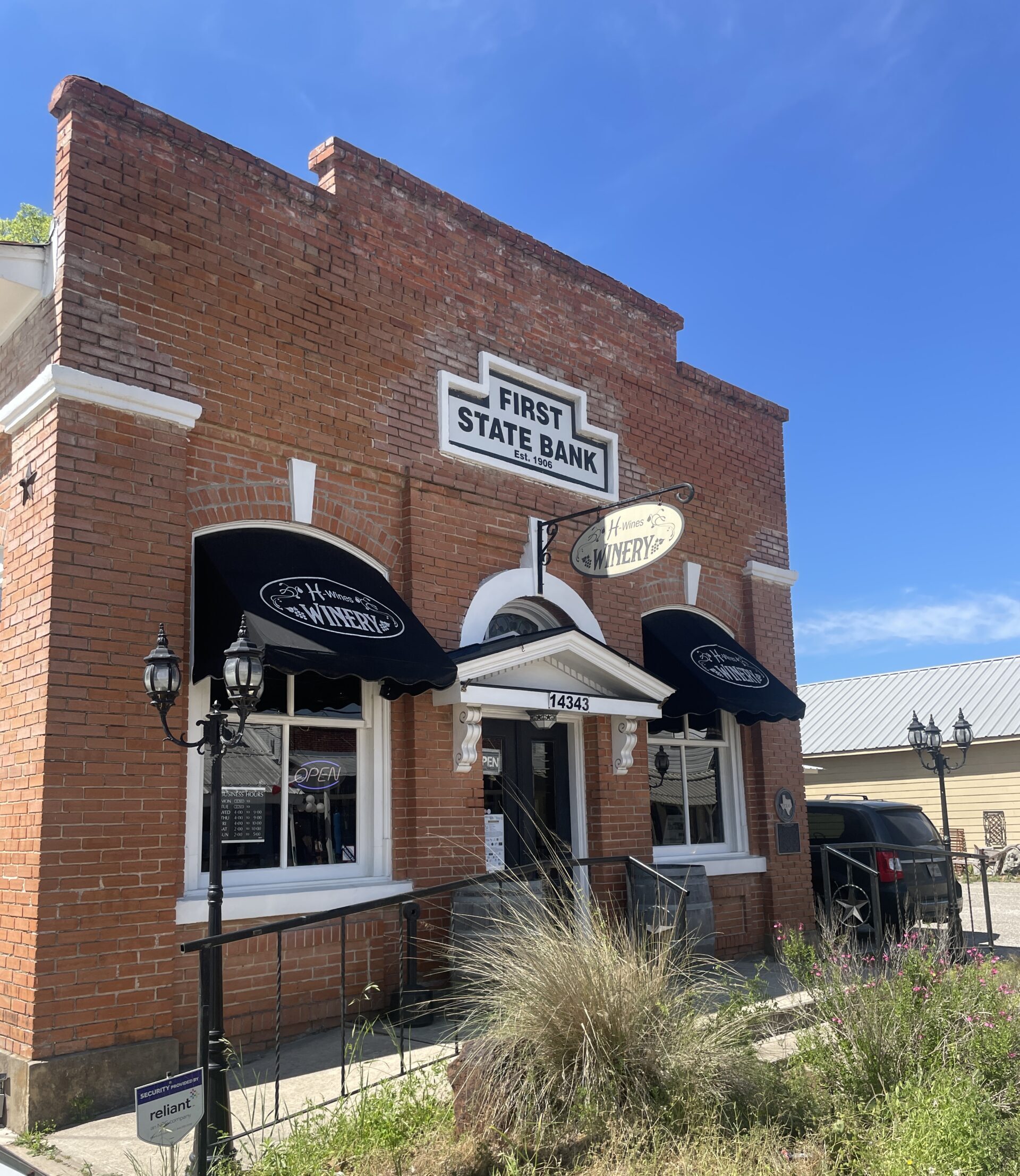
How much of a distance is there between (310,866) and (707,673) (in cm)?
469

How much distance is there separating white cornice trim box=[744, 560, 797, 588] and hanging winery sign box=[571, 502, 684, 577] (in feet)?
10.2

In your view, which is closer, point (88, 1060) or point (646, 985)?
point (646, 985)

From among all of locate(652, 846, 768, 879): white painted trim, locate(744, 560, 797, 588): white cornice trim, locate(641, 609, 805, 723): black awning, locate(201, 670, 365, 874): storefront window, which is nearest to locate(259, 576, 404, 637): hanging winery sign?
locate(201, 670, 365, 874): storefront window

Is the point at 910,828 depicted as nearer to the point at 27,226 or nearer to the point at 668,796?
the point at 668,796

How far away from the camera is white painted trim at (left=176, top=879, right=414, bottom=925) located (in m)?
6.97

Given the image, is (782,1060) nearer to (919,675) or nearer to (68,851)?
(68,851)

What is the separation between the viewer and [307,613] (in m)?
7.43

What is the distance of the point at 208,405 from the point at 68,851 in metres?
3.26

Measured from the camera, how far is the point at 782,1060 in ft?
20.4

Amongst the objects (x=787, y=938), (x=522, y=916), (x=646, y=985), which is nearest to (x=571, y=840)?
(x=787, y=938)

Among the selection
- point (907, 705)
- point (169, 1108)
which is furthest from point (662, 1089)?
point (907, 705)

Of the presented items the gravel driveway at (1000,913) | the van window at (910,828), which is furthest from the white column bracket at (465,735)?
the gravel driveway at (1000,913)

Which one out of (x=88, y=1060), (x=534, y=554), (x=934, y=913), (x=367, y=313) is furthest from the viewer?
(x=934, y=913)

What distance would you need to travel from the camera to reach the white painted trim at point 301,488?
8.12 metres
